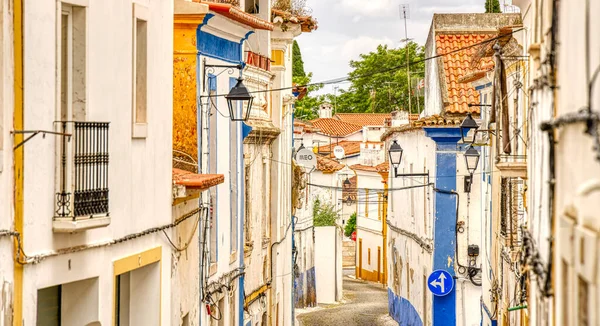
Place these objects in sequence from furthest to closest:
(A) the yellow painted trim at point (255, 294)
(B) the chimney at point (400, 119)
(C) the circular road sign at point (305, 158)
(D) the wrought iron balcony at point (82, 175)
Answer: (B) the chimney at point (400, 119), (C) the circular road sign at point (305, 158), (A) the yellow painted trim at point (255, 294), (D) the wrought iron balcony at point (82, 175)

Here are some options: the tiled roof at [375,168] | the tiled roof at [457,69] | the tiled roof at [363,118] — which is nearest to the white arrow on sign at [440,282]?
the tiled roof at [457,69]

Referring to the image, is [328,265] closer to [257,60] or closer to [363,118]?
[257,60]

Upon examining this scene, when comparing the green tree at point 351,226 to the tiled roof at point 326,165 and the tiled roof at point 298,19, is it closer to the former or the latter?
the tiled roof at point 326,165

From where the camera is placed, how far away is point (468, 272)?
99.1 feet

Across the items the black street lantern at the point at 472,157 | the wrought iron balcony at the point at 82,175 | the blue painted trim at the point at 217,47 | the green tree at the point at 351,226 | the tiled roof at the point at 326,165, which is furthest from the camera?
the green tree at the point at 351,226

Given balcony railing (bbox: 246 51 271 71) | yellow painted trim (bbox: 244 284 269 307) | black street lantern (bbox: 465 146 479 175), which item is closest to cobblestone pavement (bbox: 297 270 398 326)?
yellow painted trim (bbox: 244 284 269 307)

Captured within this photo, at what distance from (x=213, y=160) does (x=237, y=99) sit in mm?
2235

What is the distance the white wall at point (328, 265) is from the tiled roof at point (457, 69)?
19468 mm

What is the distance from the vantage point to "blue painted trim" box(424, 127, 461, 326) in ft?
103

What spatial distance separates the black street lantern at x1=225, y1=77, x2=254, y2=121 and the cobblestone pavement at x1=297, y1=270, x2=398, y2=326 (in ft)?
72.4

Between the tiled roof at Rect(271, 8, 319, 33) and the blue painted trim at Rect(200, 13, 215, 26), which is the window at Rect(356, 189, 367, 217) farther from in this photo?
the blue painted trim at Rect(200, 13, 215, 26)

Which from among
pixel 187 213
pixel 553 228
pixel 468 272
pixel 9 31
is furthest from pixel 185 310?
pixel 468 272

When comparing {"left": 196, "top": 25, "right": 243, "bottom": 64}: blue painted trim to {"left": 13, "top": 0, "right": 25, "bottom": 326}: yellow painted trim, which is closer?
{"left": 13, "top": 0, "right": 25, "bottom": 326}: yellow painted trim

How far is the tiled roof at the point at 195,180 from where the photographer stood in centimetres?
1530
